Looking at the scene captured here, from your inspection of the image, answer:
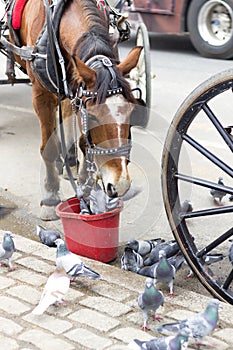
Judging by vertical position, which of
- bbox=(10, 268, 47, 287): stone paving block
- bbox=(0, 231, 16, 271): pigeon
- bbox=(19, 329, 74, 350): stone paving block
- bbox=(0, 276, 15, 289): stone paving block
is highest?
bbox=(0, 231, 16, 271): pigeon

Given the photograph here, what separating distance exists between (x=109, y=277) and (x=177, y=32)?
7.95m

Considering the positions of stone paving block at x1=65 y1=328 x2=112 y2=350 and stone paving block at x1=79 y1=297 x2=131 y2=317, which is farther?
stone paving block at x1=79 y1=297 x2=131 y2=317

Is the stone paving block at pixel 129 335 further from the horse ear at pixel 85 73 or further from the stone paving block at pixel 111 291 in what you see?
the horse ear at pixel 85 73

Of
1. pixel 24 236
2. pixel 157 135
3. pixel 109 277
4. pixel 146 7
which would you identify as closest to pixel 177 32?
pixel 146 7

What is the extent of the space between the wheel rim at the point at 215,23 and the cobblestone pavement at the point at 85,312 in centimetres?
749

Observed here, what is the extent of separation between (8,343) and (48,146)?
7.85ft

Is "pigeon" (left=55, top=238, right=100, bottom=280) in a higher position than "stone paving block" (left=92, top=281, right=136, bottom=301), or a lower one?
higher

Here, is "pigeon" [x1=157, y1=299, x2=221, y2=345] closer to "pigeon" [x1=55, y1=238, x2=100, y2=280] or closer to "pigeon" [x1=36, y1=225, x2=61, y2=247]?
"pigeon" [x1=55, y1=238, x2=100, y2=280]

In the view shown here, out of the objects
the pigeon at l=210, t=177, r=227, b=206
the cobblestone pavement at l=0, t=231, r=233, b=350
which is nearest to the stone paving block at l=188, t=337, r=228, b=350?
the cobblestone pavement at l=0, t=231, r=233, b=350

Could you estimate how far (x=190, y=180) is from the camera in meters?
3.92

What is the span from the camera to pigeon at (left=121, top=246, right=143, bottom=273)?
4.46 metres

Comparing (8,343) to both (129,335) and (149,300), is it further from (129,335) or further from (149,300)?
(149,300)

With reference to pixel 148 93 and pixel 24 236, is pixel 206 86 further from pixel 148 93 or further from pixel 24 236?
pixel 148 93

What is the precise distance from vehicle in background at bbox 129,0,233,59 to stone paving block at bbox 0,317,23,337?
8.14 m
